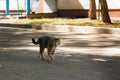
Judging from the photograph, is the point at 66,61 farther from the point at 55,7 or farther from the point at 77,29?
the point at 55,7

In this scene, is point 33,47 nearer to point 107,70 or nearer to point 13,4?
point 107,70

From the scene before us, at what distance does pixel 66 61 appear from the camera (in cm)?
1016

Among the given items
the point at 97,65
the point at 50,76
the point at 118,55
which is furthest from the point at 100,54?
the point at 50,76

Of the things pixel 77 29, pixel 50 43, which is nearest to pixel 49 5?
pixel 77 29

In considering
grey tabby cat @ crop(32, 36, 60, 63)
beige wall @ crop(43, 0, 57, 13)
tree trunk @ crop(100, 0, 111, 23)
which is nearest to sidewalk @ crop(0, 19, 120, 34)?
tree trunk @ crop(100, 0, 111, 23)

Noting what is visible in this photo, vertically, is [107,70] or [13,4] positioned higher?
[13,4]

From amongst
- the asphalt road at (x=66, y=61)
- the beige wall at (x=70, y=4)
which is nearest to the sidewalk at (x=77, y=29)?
the asphalt road at (x=66, y=61)

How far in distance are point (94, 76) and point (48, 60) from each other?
2.07 m

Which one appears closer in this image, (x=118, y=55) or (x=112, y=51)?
(x=118, y=55)

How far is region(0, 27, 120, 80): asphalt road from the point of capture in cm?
837

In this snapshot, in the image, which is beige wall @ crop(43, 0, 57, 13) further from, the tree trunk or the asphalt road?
the asphalt road

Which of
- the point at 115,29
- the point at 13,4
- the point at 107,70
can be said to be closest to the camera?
the point at 107,70

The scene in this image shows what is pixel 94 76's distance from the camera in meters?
8.34

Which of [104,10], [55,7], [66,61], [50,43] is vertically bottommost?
[66,61]
